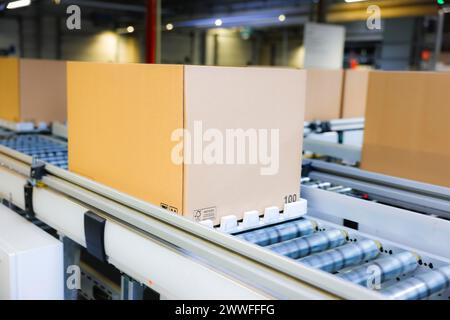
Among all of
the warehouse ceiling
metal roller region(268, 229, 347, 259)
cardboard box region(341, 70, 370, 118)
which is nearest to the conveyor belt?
metal roller region(268, 229, 347, 259)

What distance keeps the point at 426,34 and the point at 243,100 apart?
37.6 ft

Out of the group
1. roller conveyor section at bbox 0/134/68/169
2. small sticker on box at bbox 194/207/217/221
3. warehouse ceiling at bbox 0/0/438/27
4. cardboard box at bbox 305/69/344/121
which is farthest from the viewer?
warehouse ceiling at bbox 0/0/438/27

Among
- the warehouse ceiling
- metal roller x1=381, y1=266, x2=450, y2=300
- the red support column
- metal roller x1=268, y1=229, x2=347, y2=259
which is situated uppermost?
the warehouse ceiling

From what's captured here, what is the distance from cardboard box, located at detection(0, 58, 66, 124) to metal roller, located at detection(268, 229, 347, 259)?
2.70m

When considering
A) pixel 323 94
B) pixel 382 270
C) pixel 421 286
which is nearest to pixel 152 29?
pixel 323 94

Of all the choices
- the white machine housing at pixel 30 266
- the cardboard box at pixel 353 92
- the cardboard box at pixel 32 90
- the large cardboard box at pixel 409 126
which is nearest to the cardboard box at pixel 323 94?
the cardboard box at pixel 353 92

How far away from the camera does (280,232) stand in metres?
1.68

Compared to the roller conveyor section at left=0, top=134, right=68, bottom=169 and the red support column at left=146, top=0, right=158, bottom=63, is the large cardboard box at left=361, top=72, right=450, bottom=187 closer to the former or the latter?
the roller conveyor section at left=0, top=134, right=68, bottom=169

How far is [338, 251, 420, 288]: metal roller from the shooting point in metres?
1.41

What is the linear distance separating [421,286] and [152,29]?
16.6 ft

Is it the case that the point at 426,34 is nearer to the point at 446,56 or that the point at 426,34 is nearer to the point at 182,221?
the point at 446,56

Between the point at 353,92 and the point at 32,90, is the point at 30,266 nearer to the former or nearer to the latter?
the point at 32,90

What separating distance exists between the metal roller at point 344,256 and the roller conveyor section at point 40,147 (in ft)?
5.85

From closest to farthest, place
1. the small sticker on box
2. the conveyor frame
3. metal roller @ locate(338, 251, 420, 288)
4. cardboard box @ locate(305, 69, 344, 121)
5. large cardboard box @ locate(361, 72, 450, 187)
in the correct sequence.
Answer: the conveyor frame, metal roller @ locate(338, 251, 420, 288), the small sticker on box, large cardboard box @ locate(361, 72, 450, 187), cardboard box @ locate(305, 69, 344, 121)
